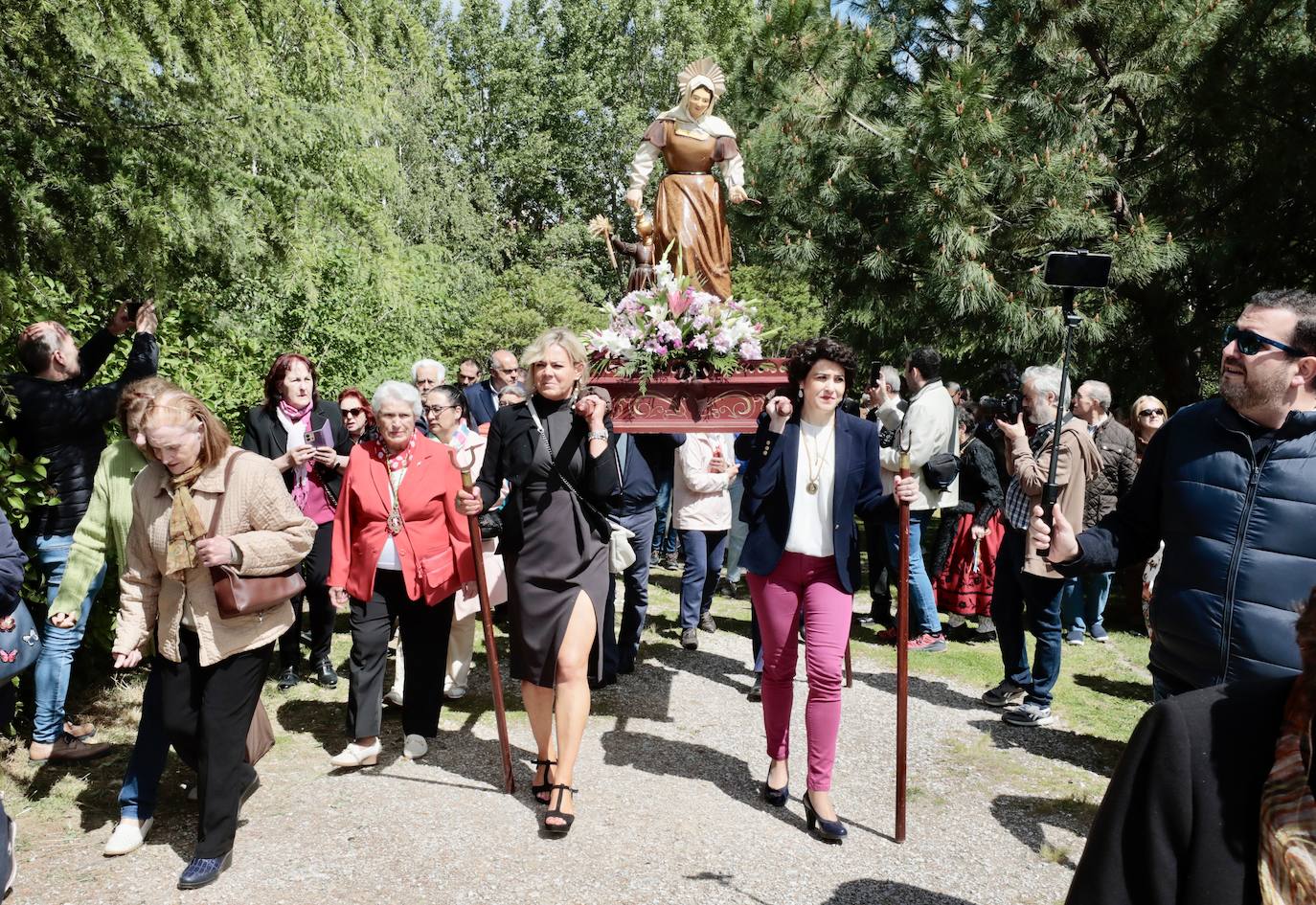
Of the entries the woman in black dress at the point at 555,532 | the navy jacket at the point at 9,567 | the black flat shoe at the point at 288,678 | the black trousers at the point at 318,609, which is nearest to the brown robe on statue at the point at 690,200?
the woman in black dress at the point at 555,532

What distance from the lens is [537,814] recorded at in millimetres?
A: 4617

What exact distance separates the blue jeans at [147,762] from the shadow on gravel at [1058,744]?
431 centimetres

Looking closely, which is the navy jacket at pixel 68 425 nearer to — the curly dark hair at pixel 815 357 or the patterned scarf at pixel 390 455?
the patterned scarf at pixel 390 455

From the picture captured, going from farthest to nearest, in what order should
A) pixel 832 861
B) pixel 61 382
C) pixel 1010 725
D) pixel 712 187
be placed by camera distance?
pixel 712 187 < pixel 1010 725 < pixel 61 382 < pixel 832 861

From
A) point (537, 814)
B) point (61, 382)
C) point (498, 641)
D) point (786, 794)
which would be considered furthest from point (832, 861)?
point (61, 382)

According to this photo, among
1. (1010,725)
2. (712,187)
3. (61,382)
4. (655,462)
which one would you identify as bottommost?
(1010,725)

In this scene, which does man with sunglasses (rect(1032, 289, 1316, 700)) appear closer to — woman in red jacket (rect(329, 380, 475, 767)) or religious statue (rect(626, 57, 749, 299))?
woman in red jacket (rect(329, 380, 475, 767))

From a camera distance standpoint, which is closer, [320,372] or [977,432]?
[977,432]

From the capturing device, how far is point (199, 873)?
388cm

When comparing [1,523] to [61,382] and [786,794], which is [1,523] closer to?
[61,382]

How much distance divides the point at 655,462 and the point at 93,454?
382 cm

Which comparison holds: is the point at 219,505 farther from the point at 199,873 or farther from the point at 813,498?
the point at 813,498

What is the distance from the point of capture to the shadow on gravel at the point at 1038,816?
14.8 feet

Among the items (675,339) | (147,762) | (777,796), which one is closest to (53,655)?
(147,762)
